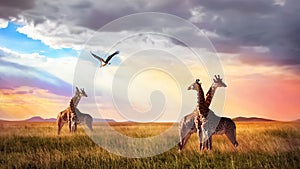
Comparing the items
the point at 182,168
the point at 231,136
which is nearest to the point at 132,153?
the point at 182,168

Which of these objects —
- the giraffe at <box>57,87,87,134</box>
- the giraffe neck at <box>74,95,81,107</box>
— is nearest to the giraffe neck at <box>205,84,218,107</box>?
the giraffe at <box>57,87,87,134</box>

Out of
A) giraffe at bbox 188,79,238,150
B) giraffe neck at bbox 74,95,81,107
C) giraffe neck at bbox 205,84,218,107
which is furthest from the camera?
giraffe neck at bbox 74,95,81,107

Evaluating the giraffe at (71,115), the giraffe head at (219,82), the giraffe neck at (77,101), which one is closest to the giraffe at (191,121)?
the giraffe head at (219,82)

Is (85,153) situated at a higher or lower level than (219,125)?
lower

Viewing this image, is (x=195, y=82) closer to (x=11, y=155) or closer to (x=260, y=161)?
(x=260, y=161)

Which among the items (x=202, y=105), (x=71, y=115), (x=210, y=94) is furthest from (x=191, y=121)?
(x=71, y=115)

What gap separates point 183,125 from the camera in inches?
563

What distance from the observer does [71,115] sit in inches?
970

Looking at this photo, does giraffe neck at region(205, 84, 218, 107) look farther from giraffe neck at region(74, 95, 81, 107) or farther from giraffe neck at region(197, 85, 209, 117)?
giraffe neck at region(74, 95, 81, 107)

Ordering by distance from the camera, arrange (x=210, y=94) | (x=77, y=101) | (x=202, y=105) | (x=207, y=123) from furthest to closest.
Answer: (x=77, y=101), (x=210, y=94), (x=202, y=105), (x=207, y=123)

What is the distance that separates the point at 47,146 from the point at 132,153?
4545mm

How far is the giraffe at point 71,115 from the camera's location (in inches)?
958

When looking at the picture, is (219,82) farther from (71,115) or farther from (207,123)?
(71,115)

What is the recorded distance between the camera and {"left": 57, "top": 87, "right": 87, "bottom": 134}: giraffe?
79.9 feet
